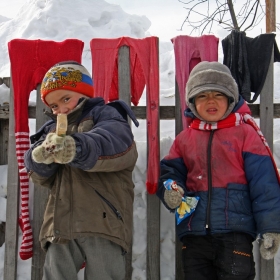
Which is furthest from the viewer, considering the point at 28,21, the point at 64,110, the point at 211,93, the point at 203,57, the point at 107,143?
the point at 28,21

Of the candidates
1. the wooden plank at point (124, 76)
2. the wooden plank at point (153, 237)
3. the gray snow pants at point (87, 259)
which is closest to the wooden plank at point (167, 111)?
the wooden plank at point (124, 76)

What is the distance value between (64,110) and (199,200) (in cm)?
97

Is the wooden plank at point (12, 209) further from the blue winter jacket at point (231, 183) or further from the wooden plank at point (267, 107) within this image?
the wooden plank at point (267, 107)

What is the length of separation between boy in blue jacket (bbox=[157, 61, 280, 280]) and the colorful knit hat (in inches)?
27.4

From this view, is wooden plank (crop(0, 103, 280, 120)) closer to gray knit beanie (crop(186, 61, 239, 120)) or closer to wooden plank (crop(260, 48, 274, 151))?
wooden plank (crop(260, 48, 274, 151))

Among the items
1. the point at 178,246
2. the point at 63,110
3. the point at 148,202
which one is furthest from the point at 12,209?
the point at 178,246

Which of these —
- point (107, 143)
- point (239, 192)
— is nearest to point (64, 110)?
point (107, 143)

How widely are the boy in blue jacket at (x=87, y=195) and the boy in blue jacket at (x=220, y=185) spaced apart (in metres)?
0.43

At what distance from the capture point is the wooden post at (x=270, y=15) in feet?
19.4

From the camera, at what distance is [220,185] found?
8.20 feet

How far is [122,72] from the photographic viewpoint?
3.13 meters

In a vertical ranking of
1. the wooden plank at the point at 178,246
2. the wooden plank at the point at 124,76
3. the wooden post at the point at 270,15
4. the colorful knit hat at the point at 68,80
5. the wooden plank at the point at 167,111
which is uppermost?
the wooden post at the point at 270,15

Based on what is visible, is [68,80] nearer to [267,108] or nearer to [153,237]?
[153,237]

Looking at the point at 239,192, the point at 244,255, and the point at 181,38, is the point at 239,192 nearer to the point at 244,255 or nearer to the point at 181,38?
the point at 244,255
